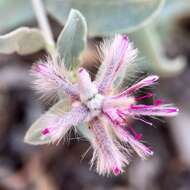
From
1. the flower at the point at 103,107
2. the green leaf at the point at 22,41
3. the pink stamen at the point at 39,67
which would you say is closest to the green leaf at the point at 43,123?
the flower at the point at 103,107

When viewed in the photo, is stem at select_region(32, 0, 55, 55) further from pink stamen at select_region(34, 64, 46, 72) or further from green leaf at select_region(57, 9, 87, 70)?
pink stamen at select_region(34, 64, 46, 72)

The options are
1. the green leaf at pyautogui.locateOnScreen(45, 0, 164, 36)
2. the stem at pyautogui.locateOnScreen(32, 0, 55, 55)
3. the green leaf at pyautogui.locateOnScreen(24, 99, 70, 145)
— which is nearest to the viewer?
the green leaf at pyautogui.locateOnScreen(24, 99, 70, 145)

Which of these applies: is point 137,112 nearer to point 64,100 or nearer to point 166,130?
point 64,100

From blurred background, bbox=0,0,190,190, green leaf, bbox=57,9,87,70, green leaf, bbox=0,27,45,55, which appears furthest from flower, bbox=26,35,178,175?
blurred background, bbox=0,0,190,190

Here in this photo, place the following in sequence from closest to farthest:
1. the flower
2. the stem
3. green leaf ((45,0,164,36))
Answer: the flower
the stem
green leaf ((45,0,164,36))

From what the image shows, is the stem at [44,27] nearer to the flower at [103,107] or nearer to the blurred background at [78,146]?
the flower at [103,107]

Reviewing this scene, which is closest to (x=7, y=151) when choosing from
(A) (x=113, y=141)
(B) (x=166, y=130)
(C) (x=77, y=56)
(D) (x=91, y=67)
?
(D) (x=91, y=67)
